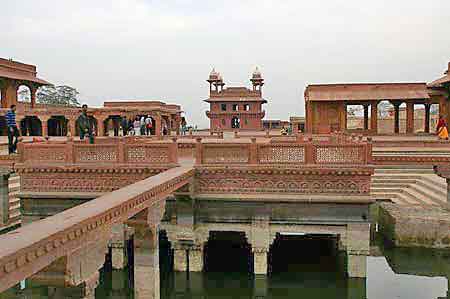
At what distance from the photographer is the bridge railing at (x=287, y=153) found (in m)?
10.4

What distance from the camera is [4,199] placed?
14539 millimetres

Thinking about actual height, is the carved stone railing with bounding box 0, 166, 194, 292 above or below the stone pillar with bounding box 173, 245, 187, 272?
above

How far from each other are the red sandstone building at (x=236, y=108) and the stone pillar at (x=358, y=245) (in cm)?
3689

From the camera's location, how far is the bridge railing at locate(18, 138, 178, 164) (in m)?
10.9

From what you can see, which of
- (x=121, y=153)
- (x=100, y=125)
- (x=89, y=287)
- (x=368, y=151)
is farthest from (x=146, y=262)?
(x=100, y=125)

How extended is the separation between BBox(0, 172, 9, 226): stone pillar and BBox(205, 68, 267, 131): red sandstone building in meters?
33.2

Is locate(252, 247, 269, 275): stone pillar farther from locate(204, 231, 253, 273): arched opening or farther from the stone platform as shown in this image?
the stone platform

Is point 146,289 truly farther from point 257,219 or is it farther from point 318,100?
point 318,100

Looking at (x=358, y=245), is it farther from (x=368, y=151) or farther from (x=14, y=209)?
(x=14, y=209)

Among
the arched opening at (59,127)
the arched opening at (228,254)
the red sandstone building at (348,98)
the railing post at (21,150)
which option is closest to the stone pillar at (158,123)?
the arched opening at (59,127)

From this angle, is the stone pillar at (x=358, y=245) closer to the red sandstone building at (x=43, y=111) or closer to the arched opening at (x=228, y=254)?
the arched opening at (x=228, y=254)

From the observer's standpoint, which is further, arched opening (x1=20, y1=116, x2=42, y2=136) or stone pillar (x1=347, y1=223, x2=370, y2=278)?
arched opening (x1=20, y1=116, x2=42, y2=136)

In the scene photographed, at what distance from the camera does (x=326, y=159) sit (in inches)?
414

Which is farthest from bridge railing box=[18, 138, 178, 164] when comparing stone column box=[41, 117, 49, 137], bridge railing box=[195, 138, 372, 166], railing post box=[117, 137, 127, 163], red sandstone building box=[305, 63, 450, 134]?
stone column box=[41, 117, 49, 137]
